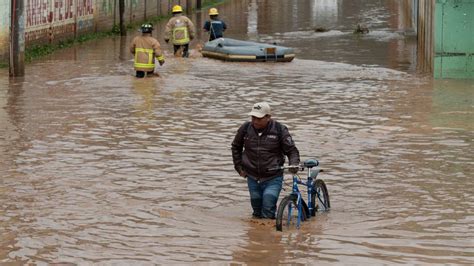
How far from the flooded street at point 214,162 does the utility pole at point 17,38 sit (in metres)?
0.33

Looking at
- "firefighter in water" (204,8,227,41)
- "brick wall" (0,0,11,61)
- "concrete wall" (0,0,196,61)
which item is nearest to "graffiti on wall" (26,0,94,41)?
"concrete wall" (0,0,196,61)

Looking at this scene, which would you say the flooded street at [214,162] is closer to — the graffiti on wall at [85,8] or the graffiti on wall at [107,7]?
the graffiti on wall at [85,8]

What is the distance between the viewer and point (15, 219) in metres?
13.2

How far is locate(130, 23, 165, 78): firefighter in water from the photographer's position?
26.7 meters

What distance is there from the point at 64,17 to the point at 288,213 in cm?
2614

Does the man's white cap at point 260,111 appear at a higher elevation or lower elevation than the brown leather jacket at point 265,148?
higher

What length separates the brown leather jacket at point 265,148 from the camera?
41.7ft

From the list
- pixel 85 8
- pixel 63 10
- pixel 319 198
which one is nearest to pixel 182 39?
pixel 63 10

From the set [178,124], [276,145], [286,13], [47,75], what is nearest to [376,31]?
[286,13]

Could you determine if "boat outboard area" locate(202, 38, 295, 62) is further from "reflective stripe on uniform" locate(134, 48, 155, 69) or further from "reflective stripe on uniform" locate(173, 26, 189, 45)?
"reflective stripe on uniform" locate(134, 48, 155, 69)

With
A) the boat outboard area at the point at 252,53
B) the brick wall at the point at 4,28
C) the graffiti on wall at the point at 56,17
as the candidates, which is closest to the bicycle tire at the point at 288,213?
the brick wall at the point at 4,28

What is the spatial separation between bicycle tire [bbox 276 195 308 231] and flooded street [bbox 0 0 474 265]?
0.15 metres

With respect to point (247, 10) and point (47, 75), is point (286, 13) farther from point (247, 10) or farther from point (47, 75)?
point (47, 75)

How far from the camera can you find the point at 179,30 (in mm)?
32094
